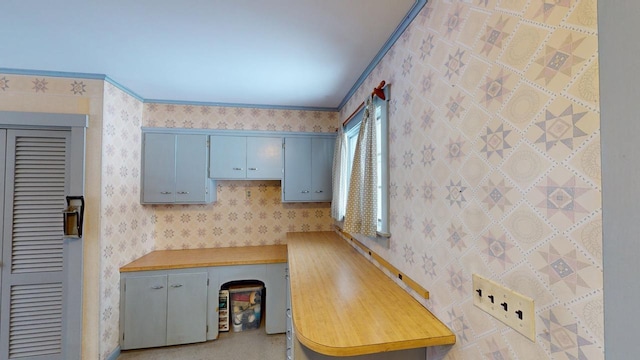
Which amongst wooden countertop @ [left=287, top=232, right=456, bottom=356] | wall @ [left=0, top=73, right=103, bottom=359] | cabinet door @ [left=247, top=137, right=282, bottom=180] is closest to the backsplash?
cabinet door @ [left=247, top=137, right=282, bottom=180]

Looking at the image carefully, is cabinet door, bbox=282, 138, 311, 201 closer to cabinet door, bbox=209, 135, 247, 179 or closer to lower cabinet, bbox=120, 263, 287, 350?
cabinet door, bbox=209, 135, 247, 179

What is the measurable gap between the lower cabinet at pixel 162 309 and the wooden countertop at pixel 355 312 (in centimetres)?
123

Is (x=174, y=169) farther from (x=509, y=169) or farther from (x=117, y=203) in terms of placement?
(x=509, y=169)

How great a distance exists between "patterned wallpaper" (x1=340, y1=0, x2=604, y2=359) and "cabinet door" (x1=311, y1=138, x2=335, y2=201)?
1.71m

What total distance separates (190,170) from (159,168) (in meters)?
0.30

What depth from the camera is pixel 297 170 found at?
116 inches

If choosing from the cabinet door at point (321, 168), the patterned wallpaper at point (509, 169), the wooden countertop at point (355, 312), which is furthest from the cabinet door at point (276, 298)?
the patterned wallpaper at point (509, 169)

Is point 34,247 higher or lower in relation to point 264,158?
lower

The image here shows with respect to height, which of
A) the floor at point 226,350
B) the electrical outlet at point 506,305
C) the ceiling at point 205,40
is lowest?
the floor at point 226,350

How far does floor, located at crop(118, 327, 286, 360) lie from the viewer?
2.34m

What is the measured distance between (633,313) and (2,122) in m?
3.44

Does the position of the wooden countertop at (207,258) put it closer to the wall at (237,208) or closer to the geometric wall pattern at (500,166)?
the wall at (237,208)

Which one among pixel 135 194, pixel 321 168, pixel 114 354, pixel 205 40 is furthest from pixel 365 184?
pixel 114 354

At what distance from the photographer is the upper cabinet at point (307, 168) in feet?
9.63
